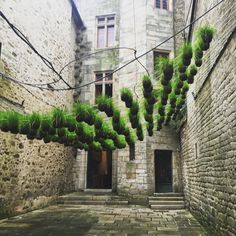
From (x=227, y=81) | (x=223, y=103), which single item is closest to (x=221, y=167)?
(x=223, y=103)

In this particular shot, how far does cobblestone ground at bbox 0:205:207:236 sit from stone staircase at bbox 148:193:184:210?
42 cm

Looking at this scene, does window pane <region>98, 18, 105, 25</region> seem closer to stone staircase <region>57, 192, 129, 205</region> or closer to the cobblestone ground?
stone staircase <region>57, 192, 129, 205</region>

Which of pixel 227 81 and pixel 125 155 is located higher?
pixel 227 81

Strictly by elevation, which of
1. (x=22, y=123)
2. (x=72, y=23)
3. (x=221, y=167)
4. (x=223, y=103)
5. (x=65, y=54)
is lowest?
(x=221, y=167)

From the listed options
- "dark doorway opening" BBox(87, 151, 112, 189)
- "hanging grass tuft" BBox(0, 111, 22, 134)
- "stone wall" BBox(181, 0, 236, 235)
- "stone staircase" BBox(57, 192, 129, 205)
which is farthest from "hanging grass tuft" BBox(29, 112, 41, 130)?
"dark doorway opening" BBox(87, 151, 112, 189)

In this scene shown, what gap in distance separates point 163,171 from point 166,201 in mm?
1437

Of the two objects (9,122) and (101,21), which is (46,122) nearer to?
(9,122)

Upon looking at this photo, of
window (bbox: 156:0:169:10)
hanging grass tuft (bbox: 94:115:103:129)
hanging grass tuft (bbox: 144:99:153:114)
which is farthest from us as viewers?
window (bbox: 156:0:169:10)

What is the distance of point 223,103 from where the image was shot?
145 inches

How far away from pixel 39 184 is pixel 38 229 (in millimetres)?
2454

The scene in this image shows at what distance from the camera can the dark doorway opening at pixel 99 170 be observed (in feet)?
33.3

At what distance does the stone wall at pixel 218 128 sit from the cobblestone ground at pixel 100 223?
65 cm

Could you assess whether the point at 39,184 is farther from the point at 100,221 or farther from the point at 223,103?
the point at 223,103

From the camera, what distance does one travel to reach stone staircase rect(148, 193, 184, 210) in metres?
7.29
